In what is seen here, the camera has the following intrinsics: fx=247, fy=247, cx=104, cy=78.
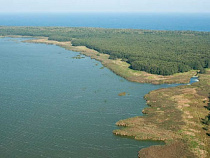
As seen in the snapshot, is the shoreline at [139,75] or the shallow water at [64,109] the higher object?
the shoreline at [139,75]

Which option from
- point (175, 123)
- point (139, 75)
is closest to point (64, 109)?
point (175, 123)

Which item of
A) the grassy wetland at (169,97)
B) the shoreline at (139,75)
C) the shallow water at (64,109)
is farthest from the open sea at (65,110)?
the grassy wetland at (169,97)

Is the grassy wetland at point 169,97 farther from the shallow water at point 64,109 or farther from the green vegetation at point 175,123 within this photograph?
the shallow water at point 64,109

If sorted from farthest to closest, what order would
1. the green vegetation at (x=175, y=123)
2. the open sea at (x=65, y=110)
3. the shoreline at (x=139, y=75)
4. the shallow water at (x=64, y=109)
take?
the shoreline at (x=139, y=75)
the shallow water at (x=64, y=109)
the open sea at (x=65, y=110)
the green vegetation at (x=175, y=123)

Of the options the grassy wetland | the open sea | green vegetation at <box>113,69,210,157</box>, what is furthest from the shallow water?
the grassy wetland

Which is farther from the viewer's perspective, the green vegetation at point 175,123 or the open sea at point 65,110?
the open sea at point 65,110

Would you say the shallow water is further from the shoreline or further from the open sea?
the shoreline

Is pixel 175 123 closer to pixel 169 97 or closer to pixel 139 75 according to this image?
pixel 169 97

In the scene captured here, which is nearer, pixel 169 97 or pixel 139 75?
pixel 169 97

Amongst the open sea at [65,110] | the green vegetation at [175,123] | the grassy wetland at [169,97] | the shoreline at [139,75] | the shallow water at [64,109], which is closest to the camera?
the green vegetation at [175,123]
